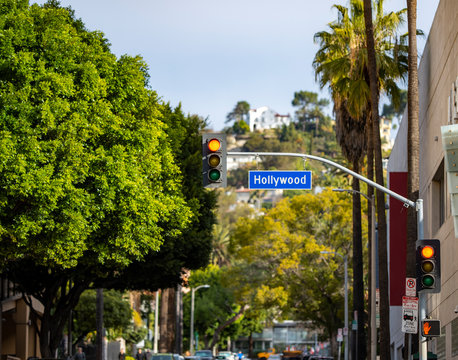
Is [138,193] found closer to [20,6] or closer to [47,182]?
[47,182]

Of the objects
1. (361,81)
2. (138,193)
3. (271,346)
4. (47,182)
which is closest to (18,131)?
(47,182)

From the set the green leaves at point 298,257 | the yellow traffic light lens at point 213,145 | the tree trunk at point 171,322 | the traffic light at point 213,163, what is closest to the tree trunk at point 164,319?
the tree trunk at point 171,322

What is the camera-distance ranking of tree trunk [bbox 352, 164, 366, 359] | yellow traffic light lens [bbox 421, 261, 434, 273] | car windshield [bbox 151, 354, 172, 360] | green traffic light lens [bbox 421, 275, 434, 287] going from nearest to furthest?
green traffic light lens [bbox 421, 275, 434, 287]
yellow traffic light lens [bbox 421, 261, 434, 273]
tree trunk [bbox 352, 164, 366, 359]
car windshield [bbox 151, 354, 172, 360]

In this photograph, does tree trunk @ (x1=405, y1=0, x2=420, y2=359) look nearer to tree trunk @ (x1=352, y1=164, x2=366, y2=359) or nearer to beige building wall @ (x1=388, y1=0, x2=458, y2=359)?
beige building wall @ (x1=388, y1=0, x2=458, y2=359)

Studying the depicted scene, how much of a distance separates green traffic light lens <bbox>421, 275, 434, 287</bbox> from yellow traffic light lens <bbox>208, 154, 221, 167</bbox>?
4.75 meters

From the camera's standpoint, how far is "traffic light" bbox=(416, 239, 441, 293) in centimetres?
1867

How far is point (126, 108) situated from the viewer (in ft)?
105

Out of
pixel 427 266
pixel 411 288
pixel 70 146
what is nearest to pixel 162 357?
pixel 70 146

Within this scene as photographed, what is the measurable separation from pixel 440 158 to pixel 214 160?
31.3ft

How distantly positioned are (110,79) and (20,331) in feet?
87.0

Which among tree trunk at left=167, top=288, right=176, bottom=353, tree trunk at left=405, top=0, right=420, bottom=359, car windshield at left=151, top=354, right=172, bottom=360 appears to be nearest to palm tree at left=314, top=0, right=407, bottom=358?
tree trunk at left=405, top=0, right=420, bottom=359

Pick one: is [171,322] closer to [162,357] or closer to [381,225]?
[162,357]

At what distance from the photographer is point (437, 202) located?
28.1m

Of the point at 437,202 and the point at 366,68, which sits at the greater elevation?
the point at 366,68
